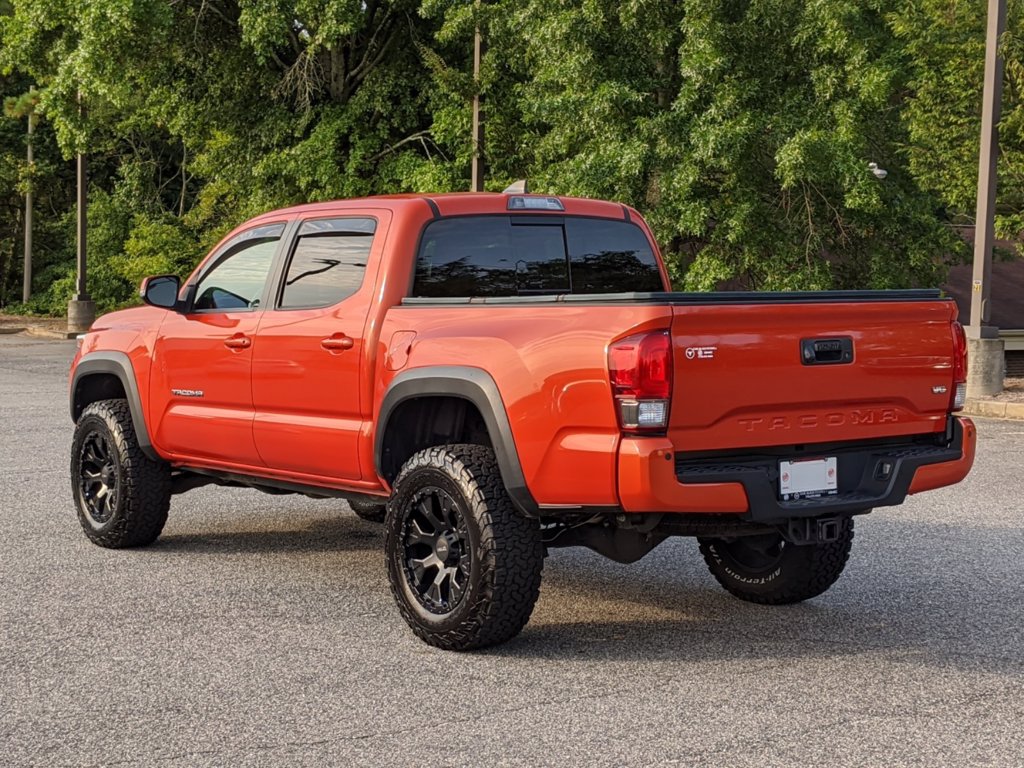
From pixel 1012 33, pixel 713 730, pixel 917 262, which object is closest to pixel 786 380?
pixel 713 730

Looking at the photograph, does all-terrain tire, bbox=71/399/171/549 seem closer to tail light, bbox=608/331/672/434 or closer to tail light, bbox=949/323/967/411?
tail light, bbox=608/331/672/434

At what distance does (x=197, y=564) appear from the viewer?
7676 millimetres

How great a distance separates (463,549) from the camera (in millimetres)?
5883

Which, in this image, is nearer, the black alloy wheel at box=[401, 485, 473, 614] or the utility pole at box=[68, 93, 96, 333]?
the black alloy wheel at box=[401, 485, 473, 614]

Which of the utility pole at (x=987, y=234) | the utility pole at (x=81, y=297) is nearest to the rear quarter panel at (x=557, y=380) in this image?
the utility pole at (x=987, y=234)

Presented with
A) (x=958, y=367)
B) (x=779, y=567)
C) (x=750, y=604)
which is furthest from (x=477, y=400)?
(x=958, y=367)

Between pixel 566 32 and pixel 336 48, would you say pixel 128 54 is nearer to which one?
pixel 336 48

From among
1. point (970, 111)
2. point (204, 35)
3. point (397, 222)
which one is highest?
point (204, 35)

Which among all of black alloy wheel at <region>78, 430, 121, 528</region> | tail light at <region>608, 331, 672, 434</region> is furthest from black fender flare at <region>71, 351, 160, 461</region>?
tail light at <region>608, 331, 672, 434</region>

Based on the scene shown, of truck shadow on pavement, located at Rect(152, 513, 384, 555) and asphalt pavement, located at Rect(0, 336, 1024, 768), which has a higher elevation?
asphalt pavement, located at Rect(0, 336, 1024, 768)

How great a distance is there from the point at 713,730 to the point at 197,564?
149 inches

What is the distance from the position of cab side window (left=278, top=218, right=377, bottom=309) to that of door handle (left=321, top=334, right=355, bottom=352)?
0.22 metres


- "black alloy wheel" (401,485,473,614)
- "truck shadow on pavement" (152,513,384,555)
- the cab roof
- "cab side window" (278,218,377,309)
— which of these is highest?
the cab roof

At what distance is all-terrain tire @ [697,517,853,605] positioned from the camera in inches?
264
